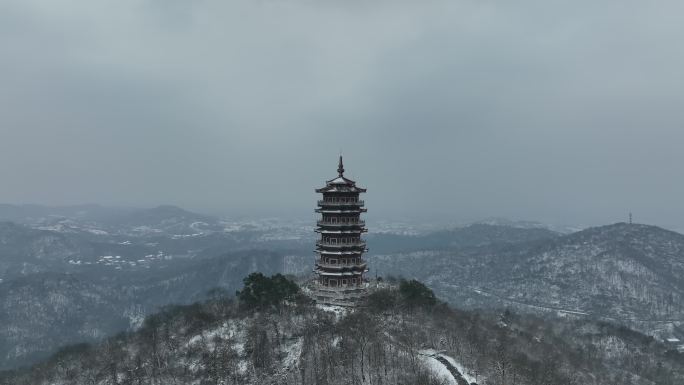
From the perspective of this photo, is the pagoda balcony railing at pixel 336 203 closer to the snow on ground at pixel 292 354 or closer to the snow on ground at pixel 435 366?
the snow on ground at pixel 292 354

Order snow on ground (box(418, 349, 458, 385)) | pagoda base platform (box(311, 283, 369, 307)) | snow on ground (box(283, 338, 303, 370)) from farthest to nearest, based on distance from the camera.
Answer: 1. pagoda base platform (box(311, 283, 369, 307))
2. snow on ground (box(283, 338, 303, 370))
3. snow on ground (box(418, 349, 458, 385))

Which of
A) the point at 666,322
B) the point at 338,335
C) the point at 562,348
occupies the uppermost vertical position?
the point at 338,335

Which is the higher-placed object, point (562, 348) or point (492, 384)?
point (492, 384)

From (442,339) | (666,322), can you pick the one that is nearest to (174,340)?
(442,339)

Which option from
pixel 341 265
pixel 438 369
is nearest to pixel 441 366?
pixel 438 369

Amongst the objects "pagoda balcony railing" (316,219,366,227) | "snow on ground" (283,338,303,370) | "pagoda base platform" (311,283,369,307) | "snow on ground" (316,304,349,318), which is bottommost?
"snow on ground" (283,338,303,370)

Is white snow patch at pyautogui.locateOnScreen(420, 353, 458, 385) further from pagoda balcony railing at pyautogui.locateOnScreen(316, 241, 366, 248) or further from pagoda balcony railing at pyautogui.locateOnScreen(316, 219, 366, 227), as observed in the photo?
pagoda balcony railing at pyautogui.locateOnScreen(316, 219, 366, 227)

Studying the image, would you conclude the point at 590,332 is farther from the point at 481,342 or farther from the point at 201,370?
the point at 201,370

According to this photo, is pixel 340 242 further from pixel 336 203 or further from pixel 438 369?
pixel 438 369

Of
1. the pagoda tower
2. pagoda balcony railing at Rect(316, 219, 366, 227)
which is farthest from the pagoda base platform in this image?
pagoda balcony railing at Rect(316, 219, 366, 227)
